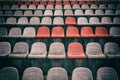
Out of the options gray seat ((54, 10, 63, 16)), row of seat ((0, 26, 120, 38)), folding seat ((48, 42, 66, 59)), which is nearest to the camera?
folding seat ((48, 42, 66, 59))

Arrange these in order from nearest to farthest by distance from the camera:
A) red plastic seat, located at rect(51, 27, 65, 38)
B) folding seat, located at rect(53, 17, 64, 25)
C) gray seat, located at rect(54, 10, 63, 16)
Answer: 1. red plastic seat, located at rect(51, 27, 65, 38)
2. folding seat, located at rect(53, 17, 64, 25)
3. gray seat, located at rect(54, 10, 63, 16)

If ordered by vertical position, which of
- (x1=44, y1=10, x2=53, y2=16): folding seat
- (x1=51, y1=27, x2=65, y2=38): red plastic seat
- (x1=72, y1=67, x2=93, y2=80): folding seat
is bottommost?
(x1=72, y1=67, x2=93, y2=80): folding seat

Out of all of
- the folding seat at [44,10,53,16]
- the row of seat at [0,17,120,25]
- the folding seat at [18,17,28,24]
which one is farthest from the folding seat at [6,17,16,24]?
A: the folding seat at [44,10,53,16]

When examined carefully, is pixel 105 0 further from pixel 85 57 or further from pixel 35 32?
pixel 85 57

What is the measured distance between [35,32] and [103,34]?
1448 millimetres

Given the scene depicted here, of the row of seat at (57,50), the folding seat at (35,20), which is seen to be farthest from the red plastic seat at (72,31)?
the folding seat at (35,20)

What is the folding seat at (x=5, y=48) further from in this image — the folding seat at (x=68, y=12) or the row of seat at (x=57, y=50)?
the folding seat at (x=68, y=12)

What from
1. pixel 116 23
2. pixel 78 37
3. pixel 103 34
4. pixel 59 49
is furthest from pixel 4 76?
pixel 116 23

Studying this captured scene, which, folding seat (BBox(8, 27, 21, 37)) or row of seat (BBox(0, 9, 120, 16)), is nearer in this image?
folding seat (BBox(8, 27, 21, 37))

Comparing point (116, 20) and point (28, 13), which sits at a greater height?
point (28, 13)

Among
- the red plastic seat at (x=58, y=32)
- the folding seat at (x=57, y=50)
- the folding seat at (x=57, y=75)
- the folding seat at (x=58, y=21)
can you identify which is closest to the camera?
the folding seat at (x=57, y=75)

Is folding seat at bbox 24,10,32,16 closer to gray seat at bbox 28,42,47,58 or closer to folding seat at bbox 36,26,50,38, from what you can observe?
folding seat at bbox 36,26,50,38

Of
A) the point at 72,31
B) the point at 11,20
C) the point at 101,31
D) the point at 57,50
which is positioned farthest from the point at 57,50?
the point at 11,20

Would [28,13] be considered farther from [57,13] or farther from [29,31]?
[29,31]
